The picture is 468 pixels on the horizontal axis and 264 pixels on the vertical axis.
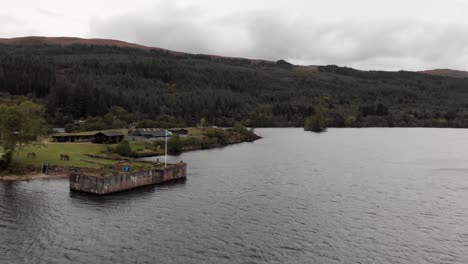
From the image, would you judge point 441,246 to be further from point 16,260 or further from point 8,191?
point 8,191

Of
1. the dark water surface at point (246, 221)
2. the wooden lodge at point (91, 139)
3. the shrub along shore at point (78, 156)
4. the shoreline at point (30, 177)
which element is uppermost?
the wooden lodge at point (91, 139)

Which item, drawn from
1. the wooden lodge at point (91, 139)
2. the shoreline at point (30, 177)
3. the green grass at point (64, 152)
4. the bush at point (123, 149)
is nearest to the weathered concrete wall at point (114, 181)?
the shoreline at point (30, 177)

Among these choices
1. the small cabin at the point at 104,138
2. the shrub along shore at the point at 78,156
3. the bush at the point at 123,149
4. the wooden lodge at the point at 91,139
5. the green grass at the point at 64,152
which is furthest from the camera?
the small cabin at the point at 104,138

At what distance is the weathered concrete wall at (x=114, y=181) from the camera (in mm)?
73062

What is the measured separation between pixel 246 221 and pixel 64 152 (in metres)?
67.9

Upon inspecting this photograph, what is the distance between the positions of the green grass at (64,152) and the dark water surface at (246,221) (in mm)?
12676

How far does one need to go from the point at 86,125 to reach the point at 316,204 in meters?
133

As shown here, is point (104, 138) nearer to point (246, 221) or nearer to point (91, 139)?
point (91, 139)

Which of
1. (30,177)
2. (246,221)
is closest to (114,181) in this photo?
(30,177)

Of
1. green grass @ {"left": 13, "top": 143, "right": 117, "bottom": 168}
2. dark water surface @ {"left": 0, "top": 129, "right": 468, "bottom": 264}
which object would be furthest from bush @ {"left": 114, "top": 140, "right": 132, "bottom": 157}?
dark water surface @ {"left": 0, "top": 129, "right": 468, "bottom": 264}

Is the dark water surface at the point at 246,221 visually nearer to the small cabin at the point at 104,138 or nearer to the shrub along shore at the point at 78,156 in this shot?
the shrub along shore at the point at 78,156

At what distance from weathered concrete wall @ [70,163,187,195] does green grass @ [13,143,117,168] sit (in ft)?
56.4

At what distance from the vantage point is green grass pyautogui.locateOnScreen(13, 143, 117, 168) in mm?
93875

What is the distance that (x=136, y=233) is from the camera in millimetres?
52625
